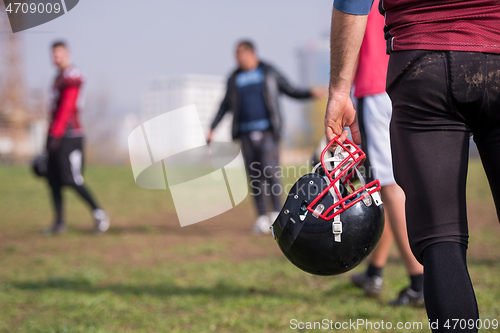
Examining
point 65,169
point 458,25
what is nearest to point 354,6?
point 458,25

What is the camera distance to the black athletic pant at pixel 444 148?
1175mm

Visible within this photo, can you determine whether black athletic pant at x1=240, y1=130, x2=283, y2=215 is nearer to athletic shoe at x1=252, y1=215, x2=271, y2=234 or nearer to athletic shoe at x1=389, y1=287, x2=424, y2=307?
athletic shoe at x1=252, y1=215, x2=271, y2=234

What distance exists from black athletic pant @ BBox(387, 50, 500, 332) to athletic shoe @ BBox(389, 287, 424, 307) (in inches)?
53.6

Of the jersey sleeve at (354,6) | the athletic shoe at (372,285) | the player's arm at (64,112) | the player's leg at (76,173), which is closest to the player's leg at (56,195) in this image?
the player's leg at (76,173)

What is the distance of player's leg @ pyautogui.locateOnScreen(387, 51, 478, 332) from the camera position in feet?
3.90

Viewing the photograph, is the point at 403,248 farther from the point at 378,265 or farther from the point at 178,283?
the point at 178,283

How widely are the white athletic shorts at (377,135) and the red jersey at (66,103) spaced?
402 centimetres

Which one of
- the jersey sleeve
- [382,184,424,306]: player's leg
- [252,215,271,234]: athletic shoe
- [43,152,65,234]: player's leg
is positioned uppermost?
the jersey sleeve

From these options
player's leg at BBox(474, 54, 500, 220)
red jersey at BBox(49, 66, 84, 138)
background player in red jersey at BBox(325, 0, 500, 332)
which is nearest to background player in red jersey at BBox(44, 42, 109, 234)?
red jersey at BBox(49, 66, 84, 138)

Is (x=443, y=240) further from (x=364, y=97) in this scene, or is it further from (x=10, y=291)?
(x=10, y=291)

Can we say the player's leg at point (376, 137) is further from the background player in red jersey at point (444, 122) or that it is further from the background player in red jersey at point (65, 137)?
the background player in red jersey at point (65, 137)

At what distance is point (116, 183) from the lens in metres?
12.1

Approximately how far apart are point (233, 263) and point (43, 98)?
31971 millimetres

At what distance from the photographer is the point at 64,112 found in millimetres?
5352
